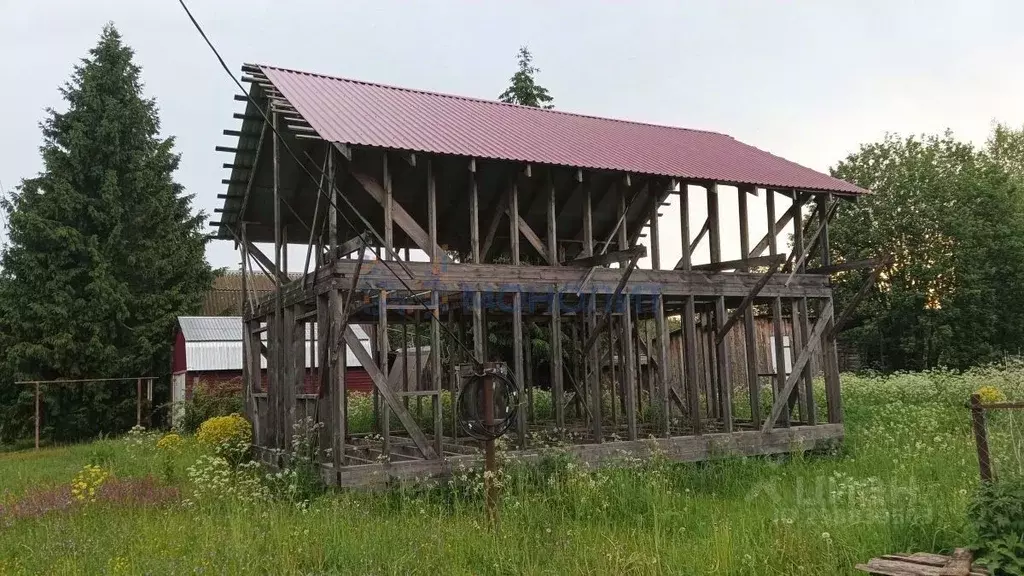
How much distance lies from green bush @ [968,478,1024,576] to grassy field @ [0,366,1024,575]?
32 centimetres

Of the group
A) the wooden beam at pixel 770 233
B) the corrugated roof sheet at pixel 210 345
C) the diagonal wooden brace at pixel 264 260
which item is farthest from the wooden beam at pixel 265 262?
the corrugated roof sheet at pixel 210 345

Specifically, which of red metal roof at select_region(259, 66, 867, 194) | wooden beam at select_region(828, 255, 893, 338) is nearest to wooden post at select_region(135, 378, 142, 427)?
red metal roof at select_region(259, 66, 867, 194)

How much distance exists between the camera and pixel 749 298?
543 inches

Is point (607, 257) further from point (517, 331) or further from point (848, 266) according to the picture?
point (848, 266)

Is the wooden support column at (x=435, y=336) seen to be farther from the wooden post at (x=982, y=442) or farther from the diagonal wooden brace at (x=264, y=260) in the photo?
the wooden post at (x=982, y=442)

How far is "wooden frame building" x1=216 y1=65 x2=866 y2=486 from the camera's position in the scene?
36.3ft

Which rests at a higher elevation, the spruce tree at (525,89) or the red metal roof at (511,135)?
the spruce tree at (525,89)

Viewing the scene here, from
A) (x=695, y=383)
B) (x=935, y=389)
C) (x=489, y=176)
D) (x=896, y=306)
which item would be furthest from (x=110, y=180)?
(x=896, y=306)

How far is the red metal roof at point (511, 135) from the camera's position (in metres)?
11.7

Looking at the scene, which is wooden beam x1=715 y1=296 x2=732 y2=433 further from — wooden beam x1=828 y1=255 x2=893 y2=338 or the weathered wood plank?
wooden beam x1=828 y1=255 x2=893 y2=338

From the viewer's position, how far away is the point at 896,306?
33.4 m

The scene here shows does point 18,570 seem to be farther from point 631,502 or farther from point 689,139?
point 689,139

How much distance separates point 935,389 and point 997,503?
16.8 meters

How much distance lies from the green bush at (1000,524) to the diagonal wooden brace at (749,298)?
702 cm
